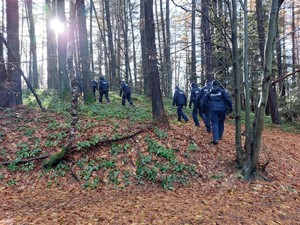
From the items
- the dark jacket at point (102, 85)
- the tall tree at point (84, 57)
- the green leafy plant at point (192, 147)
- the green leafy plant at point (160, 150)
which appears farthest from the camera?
the dark jacket at point (102, 85)

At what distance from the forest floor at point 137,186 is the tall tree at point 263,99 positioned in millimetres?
436

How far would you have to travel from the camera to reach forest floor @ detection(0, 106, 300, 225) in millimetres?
4309

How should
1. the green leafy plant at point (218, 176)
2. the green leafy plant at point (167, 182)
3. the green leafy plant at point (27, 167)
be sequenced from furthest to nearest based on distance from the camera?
the green leafy plant at point (27, 167) < the green leafy plant at point (218, 176) < the green leafy plant at point (167, 182)

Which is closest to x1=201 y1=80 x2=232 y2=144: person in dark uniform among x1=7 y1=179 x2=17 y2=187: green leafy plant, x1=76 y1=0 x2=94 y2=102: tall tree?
x1=7 y1=179 x2=17 y2=187: green leafy plant

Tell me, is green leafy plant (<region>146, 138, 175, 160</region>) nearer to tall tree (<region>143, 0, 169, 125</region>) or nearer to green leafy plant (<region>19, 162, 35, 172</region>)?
tall tree (<region>143, 0, 169, 125</region>)

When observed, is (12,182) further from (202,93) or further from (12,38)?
(12,38)

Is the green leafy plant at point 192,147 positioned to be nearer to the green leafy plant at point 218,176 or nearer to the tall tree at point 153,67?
the green leafy plant at point 218,176

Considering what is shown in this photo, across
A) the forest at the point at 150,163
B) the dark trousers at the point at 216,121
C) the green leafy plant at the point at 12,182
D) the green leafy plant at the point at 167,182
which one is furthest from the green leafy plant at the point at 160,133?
the green leafy plant at the point at 12,182

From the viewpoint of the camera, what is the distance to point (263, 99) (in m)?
5.77

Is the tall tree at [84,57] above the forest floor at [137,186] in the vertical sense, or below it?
above

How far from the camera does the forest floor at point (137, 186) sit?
4.31 meters

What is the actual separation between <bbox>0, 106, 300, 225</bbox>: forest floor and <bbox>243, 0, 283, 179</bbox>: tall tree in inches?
17.2

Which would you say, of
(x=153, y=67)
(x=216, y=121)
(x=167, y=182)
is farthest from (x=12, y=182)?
(x=216, y=121)

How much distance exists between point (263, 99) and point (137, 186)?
3.73m
